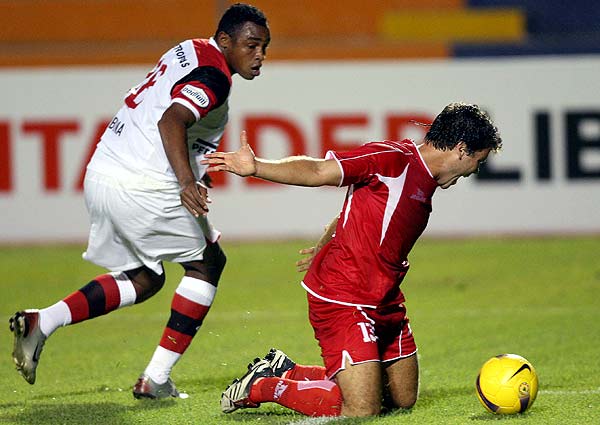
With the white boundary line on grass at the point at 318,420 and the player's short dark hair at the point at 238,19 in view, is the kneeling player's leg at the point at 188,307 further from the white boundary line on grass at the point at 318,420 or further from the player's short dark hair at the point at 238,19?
the player's short dark hair at the point at 238,19

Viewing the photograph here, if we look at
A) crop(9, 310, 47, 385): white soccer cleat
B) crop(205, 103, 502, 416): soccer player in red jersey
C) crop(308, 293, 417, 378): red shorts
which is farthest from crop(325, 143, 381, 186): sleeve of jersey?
crop(9, 310, 47, 385): white soccer cleat

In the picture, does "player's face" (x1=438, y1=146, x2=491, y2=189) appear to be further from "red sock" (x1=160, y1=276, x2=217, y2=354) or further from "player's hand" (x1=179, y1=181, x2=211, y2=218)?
"red sock" (x1=160, y1=276, x2=217, y2=354)

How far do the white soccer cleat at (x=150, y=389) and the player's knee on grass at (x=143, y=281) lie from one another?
503 millimetres

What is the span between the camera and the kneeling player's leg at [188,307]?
5895 mm

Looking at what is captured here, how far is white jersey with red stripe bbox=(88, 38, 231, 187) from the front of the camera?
5.74m

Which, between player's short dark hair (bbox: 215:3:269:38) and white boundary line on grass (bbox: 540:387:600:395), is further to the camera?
player's short dark hair (bbox: 215:3:269:38)

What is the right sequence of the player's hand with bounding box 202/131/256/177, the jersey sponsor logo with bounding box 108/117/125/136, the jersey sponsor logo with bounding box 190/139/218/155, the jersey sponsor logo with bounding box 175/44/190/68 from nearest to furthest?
the player's hand with bounding box 202/131/256/177
the jersey sponsor logo with bounding box 175/44/190/68
the jersey sponsor logo with bounding box 108/117/125/136
the jersey sponsor logo with bounding box 190/139/218/155

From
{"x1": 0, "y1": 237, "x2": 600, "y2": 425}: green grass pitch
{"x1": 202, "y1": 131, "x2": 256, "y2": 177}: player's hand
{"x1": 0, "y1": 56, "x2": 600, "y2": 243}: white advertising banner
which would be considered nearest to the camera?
{"x1": 202, "y1": 131, "x2": 256, "y2": 177}: player's hand

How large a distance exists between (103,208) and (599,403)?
2.66 meters

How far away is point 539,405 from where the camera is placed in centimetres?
545

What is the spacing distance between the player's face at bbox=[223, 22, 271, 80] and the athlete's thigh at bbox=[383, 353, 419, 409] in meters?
1.65

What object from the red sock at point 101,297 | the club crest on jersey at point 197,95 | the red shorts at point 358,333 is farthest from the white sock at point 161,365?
the club crest on jersey at point 197,95

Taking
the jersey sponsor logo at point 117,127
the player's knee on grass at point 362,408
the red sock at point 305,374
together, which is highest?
the jersey sponsor logo at point 117,127

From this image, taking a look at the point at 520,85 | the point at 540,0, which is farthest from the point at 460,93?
the point at 540,0
